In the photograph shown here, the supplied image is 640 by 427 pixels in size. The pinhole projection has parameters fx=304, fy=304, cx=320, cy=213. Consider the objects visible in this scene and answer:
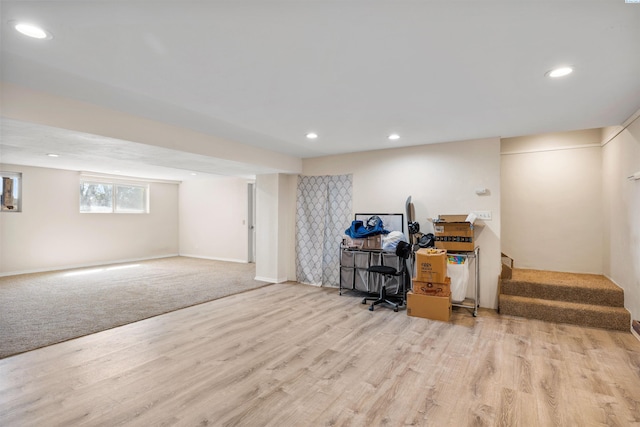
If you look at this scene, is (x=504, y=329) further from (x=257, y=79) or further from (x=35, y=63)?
(x=35, y=63)

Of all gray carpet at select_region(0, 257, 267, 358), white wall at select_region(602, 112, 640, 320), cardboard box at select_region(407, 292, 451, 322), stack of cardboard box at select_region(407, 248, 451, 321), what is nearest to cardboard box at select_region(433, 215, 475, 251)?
stack of cardboard box at select_region(407, 248, 451, 321)

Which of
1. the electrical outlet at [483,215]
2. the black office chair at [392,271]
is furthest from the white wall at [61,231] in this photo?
the electrical outlet at [483,215]

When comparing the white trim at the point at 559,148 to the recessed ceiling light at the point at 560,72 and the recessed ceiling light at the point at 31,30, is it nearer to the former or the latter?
the recessed ceiling light at the point at 560,72

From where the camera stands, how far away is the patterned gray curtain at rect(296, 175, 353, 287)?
5570 millimetres

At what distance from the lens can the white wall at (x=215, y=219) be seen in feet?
27.4

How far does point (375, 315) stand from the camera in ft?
13.4

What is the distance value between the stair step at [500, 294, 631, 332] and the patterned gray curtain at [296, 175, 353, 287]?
8.89ft

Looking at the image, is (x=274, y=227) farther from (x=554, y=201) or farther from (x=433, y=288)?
(x=554, y=201)

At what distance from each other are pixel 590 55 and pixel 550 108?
1.17 m

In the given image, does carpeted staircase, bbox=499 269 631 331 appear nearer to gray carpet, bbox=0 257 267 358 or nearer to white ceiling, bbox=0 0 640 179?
white ceiling, bbox=0 0 640 179

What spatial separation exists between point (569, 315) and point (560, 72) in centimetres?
300

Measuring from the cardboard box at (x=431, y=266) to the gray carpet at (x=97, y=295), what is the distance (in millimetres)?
3019

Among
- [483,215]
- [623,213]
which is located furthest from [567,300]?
[483,215]

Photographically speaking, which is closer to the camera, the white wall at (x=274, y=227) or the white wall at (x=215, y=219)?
the white wall at (x=274, y=227)
